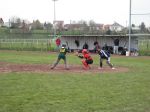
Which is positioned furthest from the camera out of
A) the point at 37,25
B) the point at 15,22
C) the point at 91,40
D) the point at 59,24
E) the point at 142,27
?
the point at 37,25

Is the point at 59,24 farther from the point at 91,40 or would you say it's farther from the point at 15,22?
the point at 91,40

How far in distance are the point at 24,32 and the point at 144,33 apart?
97.8 feet

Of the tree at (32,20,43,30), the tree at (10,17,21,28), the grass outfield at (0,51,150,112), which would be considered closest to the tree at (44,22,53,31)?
the tree at (32,20,43,30)

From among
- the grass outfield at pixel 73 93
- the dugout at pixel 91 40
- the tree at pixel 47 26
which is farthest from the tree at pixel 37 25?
the grass outfield at pixel 73 93

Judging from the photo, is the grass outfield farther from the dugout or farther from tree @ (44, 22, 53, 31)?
tree @ (44, 22, 53, 31)

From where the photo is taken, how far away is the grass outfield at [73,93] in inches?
424

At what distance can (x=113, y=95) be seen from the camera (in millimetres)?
12867

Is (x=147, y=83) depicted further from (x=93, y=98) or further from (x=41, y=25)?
(x=41, y=25)

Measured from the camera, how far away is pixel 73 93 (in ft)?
43.0

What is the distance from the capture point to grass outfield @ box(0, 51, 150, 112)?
35.3ft

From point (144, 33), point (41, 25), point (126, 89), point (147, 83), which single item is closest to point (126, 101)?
point (126, 89)

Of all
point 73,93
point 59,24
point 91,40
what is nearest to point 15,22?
point 59,24

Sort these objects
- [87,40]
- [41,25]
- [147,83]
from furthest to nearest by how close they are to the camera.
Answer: [41,25] < [87,40] < [147,83]

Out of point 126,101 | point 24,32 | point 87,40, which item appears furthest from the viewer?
point 24,32
